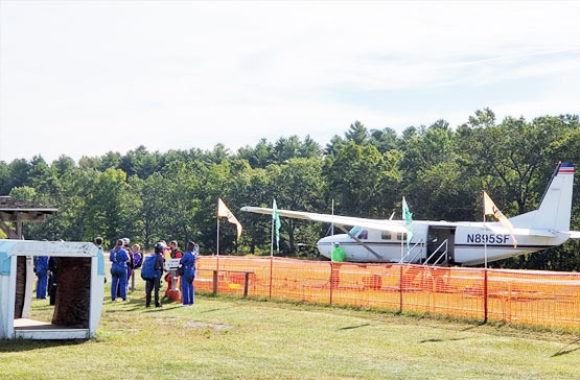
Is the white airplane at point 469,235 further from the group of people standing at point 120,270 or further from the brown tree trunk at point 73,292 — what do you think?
the brown tree trunk at point 73,292

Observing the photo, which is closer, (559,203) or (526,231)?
(526,231)

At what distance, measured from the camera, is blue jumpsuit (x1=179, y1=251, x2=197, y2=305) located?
22078 millimetres

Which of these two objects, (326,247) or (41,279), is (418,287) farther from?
(326,247)

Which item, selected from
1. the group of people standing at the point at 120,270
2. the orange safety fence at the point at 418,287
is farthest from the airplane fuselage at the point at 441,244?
the group of people standing at the point at 120,270

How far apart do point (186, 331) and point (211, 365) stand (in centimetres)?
411

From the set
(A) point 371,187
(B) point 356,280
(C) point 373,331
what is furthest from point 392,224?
(A) point 371,187

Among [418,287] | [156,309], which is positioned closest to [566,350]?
[418,287]

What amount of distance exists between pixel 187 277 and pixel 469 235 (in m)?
15.1

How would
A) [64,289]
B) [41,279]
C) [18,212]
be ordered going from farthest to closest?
[18,212] < [41,279] < [64,289]

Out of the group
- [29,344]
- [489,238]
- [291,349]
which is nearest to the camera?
[29,344]

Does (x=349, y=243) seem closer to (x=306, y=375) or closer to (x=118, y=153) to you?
(x=306, y=375)

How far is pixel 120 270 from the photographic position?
23.2 m

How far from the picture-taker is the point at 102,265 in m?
15.7

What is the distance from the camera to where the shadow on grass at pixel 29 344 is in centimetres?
1394
